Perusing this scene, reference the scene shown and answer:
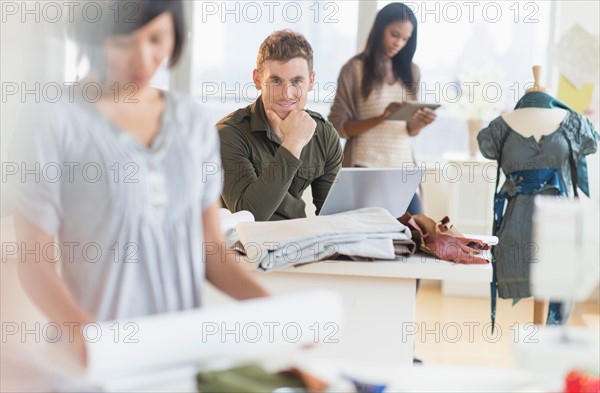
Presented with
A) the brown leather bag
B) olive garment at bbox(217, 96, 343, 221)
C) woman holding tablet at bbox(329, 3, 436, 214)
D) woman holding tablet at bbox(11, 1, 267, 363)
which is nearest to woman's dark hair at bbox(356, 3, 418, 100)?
woman holding tablet at bbox(329, 3, 436, 214)

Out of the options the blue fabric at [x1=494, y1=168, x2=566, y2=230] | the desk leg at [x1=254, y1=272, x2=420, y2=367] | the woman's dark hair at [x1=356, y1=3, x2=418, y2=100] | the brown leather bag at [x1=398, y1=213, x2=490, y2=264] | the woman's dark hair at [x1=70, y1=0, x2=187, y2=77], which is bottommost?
the desk leg at [x1=254, y1=272, x2=420, y2=367]

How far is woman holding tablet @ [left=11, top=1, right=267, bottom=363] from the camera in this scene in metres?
0.94

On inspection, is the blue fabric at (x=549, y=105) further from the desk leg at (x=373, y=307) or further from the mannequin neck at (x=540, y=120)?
the desk leg at (x=373, y=307)

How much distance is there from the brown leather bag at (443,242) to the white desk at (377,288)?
4cm

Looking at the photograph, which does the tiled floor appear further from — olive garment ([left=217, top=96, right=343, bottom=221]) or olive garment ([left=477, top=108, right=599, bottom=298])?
olive garment ([left=217, top=96, right=343, bottom=221])

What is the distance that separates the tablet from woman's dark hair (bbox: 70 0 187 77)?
1.81 m

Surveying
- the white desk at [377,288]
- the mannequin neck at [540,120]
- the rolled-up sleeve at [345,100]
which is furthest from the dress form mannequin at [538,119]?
the white desk at [377,288]

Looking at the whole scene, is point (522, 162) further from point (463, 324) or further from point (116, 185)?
point (116, 185)

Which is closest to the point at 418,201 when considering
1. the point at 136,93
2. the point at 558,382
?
the point at 558,382

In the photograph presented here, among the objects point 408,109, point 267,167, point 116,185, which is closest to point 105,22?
point 116,185

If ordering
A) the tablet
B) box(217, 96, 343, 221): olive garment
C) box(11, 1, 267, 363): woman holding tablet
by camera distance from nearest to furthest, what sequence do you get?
box(11, 1, 267, 363): woman holding tablet → box(217, 96, 343, 221): olive garment → the tablet

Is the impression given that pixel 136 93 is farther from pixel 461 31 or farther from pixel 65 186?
pixel 461 31

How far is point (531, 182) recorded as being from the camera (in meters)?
2.36

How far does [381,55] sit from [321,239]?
1407 mm
